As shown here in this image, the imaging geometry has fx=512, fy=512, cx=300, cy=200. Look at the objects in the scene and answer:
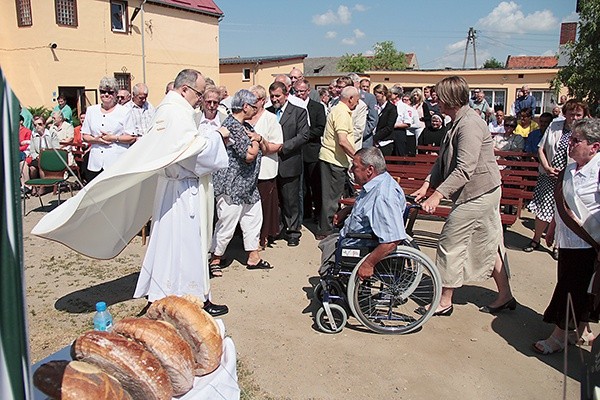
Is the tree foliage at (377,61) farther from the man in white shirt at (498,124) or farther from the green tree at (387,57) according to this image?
the man in white shirt at (498,124)

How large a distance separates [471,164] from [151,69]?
24.9 meters

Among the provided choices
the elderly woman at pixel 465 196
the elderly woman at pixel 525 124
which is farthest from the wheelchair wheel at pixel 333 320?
the elderly woman at pixel 525 124

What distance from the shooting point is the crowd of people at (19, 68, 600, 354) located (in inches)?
153

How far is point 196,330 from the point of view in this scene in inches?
104

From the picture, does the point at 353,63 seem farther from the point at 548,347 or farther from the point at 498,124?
the point at 548,347

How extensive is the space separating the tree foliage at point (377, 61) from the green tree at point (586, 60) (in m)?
50.6

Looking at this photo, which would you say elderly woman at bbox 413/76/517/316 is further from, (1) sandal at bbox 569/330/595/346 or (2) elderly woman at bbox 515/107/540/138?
(2) elderly woman at bbox 515/107/540/138

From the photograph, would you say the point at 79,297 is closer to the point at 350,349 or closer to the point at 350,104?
the point at 350,349

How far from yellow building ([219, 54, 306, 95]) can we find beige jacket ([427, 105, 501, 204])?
116 feet

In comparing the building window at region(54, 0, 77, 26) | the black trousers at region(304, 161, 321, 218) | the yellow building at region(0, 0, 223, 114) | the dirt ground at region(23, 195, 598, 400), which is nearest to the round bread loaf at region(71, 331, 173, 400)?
the dirt ground at region(23, 195, 598, 400)

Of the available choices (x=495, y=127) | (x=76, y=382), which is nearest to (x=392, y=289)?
(x=76, y=382)

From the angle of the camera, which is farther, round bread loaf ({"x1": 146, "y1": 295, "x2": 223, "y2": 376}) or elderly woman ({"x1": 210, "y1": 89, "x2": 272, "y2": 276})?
elderly woman ({"x1": 210, "y1": 89, "x2": 272, "y2": 276})

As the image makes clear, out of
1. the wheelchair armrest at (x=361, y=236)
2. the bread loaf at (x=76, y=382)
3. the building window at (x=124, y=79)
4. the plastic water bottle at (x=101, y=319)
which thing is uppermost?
the building window at (x=124, y=79)

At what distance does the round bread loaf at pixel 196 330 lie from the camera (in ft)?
8.71
